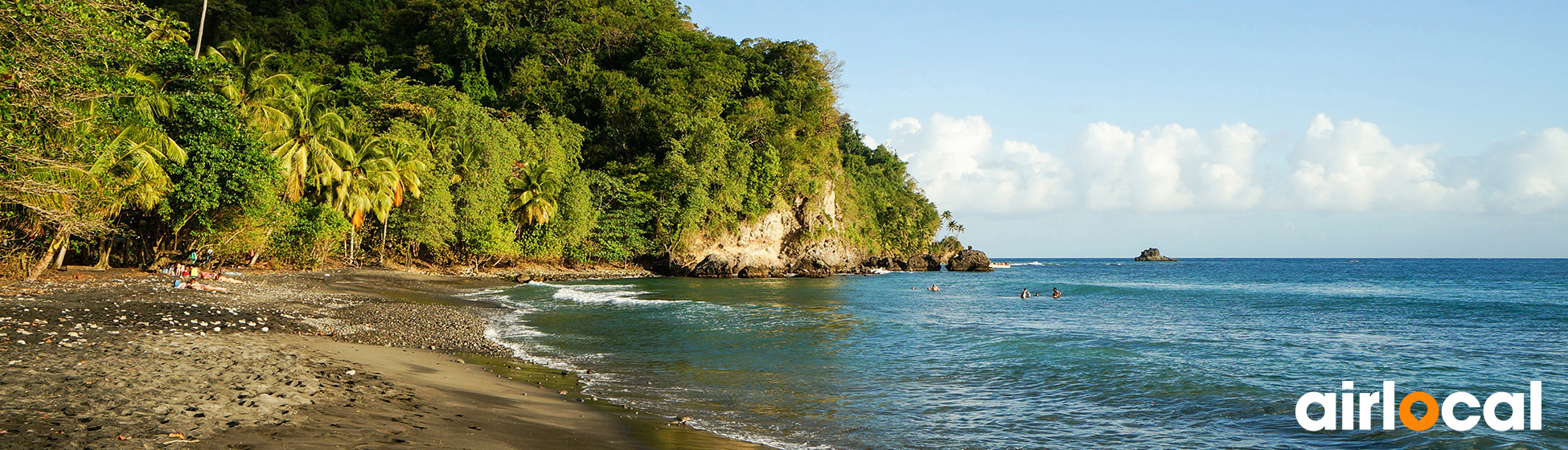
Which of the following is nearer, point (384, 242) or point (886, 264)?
point (384, 242)

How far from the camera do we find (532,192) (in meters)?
40.2

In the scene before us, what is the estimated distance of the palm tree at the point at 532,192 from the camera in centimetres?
4016

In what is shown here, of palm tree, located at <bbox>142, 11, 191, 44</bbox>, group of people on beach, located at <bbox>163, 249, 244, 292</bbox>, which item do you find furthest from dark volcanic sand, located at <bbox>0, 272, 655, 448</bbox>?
palm tree, located at <bbox>142, 11, 191, 44</bbox>

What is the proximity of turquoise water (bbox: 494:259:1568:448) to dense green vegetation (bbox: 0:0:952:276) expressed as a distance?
7690 mm

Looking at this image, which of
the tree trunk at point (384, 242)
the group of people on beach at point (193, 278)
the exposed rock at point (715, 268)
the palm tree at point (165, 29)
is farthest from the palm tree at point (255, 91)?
the exposed rock at point (715, 268)

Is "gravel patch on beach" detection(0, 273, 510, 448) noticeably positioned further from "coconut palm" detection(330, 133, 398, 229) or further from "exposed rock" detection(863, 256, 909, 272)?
"exposed rock" detection(863, 256, 909, 272)

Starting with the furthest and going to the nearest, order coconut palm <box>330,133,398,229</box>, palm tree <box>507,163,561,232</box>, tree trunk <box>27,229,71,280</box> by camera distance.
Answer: palm tree <box>507,163,561,232</box>
coconut palm <box>330,133,398,229</box>
tree trunk <box>27,229,71,280</box>

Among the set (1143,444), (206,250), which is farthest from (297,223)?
(1143,444)

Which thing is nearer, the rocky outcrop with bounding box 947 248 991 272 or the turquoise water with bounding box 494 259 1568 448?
the turquoise water with bounding box 494 259 1568 448

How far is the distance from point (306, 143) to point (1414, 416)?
3174cm

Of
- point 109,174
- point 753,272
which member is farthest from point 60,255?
point 753,272

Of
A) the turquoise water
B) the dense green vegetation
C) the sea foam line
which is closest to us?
the sea foam line

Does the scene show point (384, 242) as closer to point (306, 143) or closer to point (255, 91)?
point (306, 143)

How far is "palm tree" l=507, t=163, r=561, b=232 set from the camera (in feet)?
132
